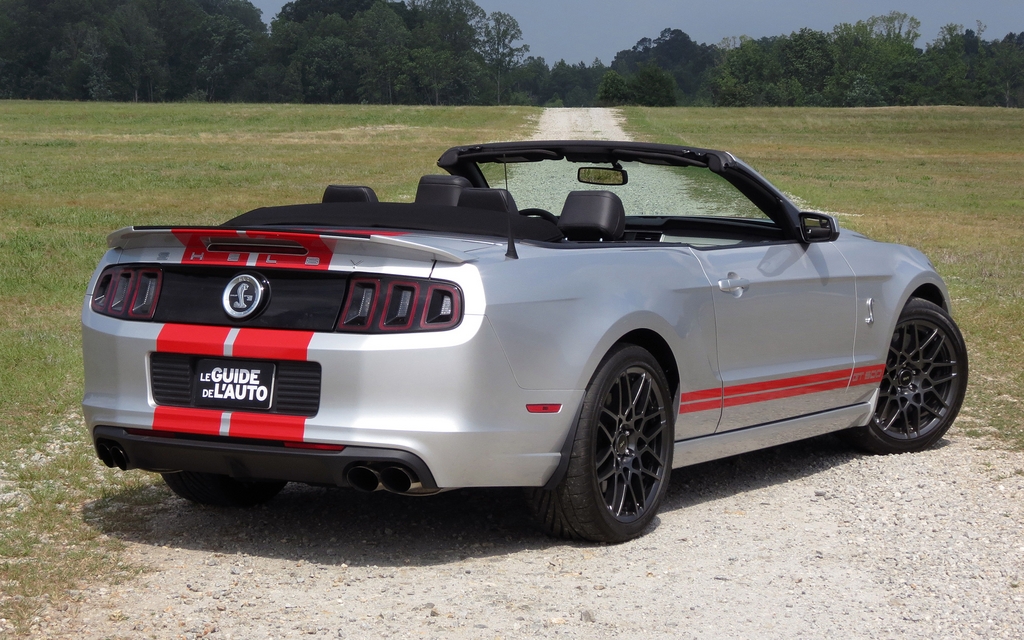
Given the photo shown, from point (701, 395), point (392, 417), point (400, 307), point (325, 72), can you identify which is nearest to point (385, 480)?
point (392, 417)

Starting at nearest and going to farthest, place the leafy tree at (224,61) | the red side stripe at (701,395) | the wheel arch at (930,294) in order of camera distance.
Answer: the red side stripe at (701,395)
the wheel arch at (930,294)
the leafy tree at (224,61)

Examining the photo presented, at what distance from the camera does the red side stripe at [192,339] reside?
4.37 metres

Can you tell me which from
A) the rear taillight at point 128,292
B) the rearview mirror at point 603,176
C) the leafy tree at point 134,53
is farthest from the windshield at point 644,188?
the leafy tree at point 134,53

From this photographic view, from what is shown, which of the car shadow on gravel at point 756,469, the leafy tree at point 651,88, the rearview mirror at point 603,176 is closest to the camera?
the car shadow on gravel at point 756,469

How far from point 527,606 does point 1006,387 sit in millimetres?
5342

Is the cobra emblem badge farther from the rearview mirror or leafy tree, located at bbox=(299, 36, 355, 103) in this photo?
leafy tree, located at bbox=(299, 36, 355, 103)

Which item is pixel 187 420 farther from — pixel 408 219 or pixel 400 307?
pixel 408 219

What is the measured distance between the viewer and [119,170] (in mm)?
31297

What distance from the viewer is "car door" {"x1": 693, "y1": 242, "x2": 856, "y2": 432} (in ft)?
17.5

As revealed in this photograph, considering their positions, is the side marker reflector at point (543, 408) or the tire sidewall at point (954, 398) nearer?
the side marker reflector at point (543, 408)

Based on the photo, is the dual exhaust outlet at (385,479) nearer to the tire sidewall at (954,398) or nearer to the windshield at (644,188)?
the windshield at (644,188)

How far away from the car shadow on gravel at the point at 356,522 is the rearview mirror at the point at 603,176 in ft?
4.67

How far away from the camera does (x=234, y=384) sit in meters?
4.37

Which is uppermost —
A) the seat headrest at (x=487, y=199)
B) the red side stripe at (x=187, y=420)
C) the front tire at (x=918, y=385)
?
the seat headrest at (x=487, y=199)
